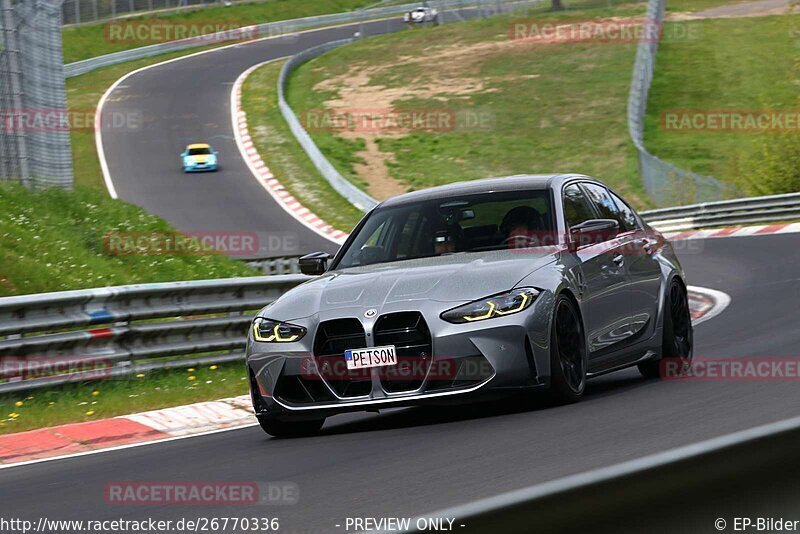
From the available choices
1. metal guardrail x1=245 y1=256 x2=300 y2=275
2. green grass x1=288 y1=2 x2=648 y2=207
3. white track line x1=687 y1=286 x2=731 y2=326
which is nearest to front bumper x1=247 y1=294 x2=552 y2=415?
white track line x1=687 y1=286 x2=731 y2=326

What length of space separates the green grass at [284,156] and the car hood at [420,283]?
27133mm

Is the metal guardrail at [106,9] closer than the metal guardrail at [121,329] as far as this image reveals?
No

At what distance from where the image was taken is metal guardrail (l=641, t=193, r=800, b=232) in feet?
99.9

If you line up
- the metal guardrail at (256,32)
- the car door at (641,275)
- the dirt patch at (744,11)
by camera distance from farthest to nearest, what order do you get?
the dirt patch at (744,11) < the metal guardrail at (256,32) < the car door at (641,275)

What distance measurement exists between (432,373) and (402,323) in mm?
334

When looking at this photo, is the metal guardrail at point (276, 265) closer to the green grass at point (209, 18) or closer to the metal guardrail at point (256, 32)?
the metal guardrail at point (256, 32)

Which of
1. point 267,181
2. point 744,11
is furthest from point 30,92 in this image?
point 744,11

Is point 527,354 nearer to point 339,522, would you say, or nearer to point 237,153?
point 339,522

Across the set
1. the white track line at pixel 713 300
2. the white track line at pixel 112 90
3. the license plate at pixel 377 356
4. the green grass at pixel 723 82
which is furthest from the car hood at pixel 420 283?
the green grass at pixel 723 82

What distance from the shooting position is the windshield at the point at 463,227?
876cm

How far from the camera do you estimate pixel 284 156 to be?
44.8 m

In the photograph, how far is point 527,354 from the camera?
7738mm

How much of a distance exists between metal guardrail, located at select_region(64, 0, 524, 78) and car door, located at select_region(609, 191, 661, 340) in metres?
55.4

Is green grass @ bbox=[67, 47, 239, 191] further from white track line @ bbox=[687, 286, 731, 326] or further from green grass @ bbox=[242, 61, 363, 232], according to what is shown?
white track line @ bbox=[687, 286, 731, 326]
